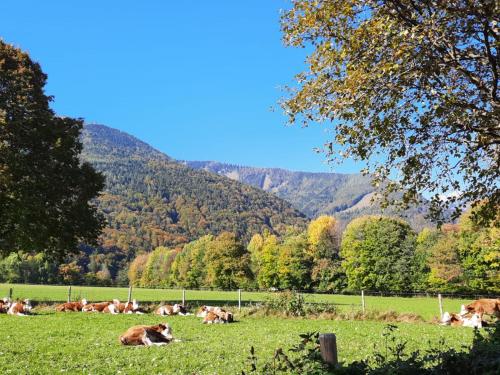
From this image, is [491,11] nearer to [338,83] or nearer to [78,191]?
[338,83]

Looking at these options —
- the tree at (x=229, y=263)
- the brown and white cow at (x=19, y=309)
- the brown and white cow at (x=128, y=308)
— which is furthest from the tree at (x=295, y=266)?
the brown and white cow at (x=19, y=309)

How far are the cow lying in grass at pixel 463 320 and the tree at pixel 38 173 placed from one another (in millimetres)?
22801

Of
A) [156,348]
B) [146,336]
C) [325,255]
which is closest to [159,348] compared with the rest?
[156,348]

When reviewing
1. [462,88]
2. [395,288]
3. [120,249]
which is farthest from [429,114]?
[120,249]

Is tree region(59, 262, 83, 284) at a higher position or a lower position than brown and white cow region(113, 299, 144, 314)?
lower

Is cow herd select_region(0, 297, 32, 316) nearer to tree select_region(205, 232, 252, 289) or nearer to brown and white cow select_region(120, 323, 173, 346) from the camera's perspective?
brown and white cow select_region(120, 323, 173, 346)

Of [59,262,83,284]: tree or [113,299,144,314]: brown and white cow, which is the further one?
[59,262,83,284]: tree

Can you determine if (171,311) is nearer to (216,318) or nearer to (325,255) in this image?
(216,318)

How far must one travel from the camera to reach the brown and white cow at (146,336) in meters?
15.0

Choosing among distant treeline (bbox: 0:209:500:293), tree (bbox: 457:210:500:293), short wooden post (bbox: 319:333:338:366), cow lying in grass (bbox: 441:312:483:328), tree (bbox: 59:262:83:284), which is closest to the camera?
short wooden post (bbox: 319:333:338:366)

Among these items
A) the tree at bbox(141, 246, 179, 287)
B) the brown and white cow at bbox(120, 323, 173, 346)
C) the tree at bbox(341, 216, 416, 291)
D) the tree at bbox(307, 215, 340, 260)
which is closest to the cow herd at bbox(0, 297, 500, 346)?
the brown and white cow at bbox(120, 323, 173, 346)

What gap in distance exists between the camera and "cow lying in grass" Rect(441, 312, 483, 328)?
21.2m

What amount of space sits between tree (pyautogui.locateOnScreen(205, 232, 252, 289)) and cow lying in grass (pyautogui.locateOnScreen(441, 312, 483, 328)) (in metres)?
72.1

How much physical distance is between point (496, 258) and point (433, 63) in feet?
199
